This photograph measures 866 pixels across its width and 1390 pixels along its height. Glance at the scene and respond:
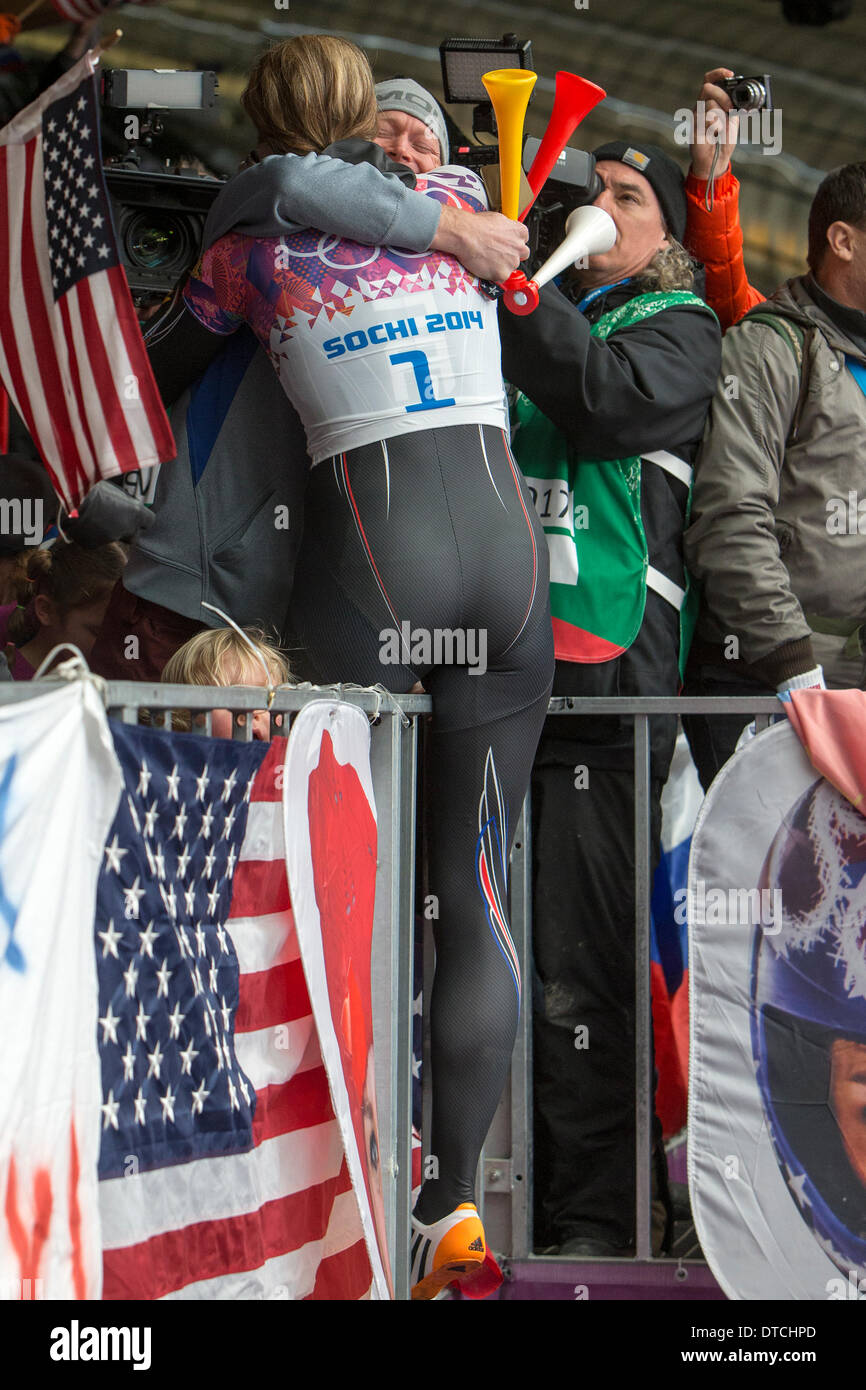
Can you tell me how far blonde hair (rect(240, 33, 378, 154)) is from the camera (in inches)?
106

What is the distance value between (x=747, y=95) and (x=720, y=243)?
35 cm

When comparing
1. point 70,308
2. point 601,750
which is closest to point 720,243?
point 601,750

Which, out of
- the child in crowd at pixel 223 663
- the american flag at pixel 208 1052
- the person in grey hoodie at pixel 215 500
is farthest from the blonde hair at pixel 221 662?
the american flag at pixel 208 1052

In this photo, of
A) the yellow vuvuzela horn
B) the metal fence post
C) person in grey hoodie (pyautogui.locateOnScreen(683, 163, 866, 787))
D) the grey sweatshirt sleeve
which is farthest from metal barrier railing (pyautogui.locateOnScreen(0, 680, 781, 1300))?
the yellow vuvuzela horn

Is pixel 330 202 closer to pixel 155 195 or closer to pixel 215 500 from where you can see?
pixel 215 500

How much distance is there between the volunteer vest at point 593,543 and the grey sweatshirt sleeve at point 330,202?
2.55 feet

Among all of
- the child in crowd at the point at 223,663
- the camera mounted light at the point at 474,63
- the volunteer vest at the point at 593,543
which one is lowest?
the child in crowd at the point at 223,663

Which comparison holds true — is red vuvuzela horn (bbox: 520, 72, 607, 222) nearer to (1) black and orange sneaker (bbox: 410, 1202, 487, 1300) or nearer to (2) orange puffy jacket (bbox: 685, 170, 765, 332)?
(2) orange puffy jacket (bbox: 685, 170, 765, 332)

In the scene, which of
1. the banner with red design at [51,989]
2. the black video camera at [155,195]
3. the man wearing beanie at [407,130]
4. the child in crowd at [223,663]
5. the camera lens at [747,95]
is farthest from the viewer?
the camera lens at [747,95]

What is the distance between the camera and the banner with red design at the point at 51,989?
4.61 ft

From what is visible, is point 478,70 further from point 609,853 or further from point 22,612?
point 22,612

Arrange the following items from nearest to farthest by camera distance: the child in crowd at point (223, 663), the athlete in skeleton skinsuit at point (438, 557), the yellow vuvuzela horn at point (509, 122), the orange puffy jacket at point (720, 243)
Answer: the child in crowd at point (223, 663) → the athlete in skeleton skinsuit at point (438, 557) → the yellow vuvuzela horn at point (509, 122) → the orange puffy jacket at point (720, 243)

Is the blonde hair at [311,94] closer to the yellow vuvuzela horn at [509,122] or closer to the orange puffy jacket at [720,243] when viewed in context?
the yellow vuvuzela horn at [509,122]

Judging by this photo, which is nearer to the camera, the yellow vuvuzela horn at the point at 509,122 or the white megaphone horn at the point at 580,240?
the yellow vuvuzela horn at the point at 509,122
